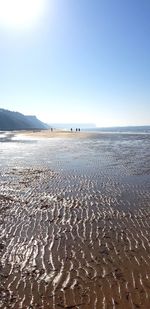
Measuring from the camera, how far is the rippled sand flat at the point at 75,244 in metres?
8.12

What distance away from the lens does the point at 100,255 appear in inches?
407

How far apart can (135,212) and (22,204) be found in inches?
217

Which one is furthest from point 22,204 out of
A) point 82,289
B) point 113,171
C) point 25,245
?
point 113,171

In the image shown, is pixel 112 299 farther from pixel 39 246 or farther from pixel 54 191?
pixel 54 191

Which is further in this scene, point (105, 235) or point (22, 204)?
point (22, 204)

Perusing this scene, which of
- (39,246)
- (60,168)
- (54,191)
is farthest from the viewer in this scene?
(60,168)

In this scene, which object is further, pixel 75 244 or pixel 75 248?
pixel 75 244

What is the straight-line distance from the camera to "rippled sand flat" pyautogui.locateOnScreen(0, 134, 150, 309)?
320 inches

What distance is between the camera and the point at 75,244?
36.9 ft

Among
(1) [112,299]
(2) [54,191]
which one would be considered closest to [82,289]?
(1) [112,299]

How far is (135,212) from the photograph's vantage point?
15.0 meters

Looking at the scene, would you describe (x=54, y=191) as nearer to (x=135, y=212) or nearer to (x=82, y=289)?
(x=135, y=212)

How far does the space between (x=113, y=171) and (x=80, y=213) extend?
1201cm

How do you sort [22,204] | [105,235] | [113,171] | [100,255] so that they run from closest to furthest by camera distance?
1. [100,255]
2. [105,235]
3. [22,204]
4. [113,171]
